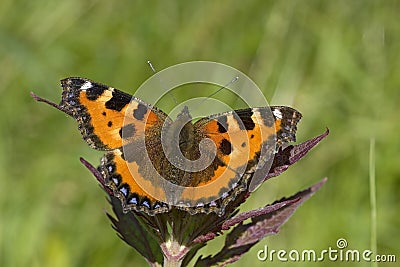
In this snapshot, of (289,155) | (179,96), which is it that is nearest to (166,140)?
(289,155)

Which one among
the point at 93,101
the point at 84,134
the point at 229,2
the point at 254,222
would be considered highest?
the point at 229,2

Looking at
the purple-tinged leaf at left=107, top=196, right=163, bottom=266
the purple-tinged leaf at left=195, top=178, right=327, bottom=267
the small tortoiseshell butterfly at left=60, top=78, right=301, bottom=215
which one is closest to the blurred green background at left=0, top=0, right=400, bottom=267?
the purple-tinged leaf at left=195, top=178, right=327, bottom=267

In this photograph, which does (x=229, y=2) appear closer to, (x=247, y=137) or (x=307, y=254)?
(x=307, y=254)

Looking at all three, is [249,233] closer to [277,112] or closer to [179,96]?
[277,112]

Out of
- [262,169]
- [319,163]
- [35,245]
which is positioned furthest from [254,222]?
[319,163]

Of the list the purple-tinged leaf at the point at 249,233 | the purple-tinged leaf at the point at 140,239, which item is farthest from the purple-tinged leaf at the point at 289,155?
the purple-tinged leaf at the point at 140,239

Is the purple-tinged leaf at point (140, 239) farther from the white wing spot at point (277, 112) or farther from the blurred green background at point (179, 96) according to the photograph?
the blurred green background at point (179, 96)
